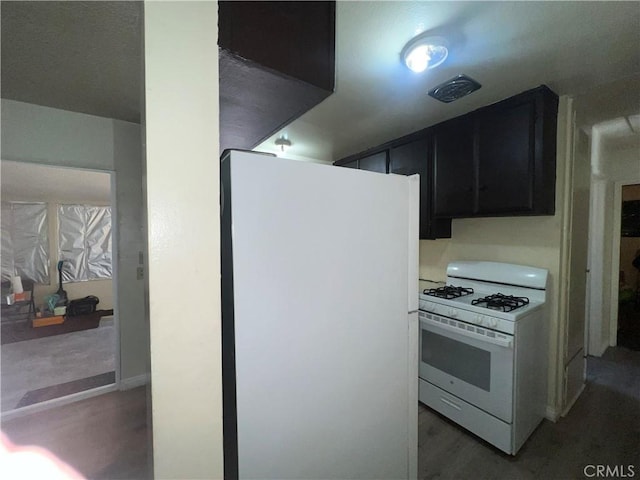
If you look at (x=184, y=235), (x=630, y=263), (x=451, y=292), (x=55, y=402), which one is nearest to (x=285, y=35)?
(x=184, y=235)

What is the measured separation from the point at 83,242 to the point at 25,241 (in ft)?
2.31

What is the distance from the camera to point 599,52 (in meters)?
1.34

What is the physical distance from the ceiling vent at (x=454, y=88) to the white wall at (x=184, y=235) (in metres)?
1.48

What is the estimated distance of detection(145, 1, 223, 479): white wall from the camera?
1.77 feet

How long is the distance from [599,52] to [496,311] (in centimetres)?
145

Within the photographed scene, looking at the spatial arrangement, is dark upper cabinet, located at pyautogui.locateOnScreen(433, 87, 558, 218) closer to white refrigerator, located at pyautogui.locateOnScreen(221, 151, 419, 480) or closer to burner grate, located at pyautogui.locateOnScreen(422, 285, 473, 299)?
burner grate, located at pyautogui.locateOnScreen(422, 285, 473, 299)

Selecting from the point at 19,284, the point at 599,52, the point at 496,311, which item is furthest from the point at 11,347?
the point at 599,52

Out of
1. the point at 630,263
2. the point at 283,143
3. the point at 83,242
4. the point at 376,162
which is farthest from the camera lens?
the point at 83,242

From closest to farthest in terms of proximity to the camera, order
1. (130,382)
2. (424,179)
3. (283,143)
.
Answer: (424,179)
(130,382)
(283,143)

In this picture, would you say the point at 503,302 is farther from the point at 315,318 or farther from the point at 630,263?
the point at 630,263

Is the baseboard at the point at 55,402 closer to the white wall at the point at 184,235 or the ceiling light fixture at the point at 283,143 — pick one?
the white wall at the point at 184,235

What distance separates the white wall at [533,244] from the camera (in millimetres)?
1874

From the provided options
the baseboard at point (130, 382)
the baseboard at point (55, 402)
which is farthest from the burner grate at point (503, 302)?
the baseboard at point (55, 402)

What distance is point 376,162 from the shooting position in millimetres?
2781
